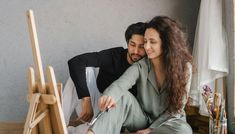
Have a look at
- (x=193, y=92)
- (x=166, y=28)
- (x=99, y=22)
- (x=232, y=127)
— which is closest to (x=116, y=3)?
(x=99, y=22)

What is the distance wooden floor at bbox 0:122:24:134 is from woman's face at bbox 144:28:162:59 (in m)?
1.08

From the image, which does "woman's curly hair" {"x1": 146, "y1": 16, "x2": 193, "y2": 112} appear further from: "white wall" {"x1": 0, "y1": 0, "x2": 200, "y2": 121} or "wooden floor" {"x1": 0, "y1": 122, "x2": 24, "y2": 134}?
"wooden floor" {"x1": 0, "y1": 122, "x2": 24, "y2": 134}

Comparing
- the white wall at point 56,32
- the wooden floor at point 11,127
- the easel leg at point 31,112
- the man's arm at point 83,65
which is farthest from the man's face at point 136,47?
the wooden floor at point 11,127

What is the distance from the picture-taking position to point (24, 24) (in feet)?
7.18

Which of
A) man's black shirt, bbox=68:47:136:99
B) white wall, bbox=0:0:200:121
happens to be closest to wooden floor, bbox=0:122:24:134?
white wall, bbox=0:0:200:121

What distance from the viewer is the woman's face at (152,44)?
5.79 feet

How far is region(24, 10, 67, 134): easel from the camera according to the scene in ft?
4.71

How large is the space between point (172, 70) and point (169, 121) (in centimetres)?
28

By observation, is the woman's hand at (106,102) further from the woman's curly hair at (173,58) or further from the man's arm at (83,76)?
the woman's curly hair at (173,58)

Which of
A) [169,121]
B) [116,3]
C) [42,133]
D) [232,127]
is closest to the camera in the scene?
[42,133]

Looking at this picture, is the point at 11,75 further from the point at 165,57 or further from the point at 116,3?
the point at 165,57

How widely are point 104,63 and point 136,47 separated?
22 centimetres

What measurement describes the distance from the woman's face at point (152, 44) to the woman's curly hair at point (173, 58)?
3cm

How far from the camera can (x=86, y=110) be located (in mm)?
1804
